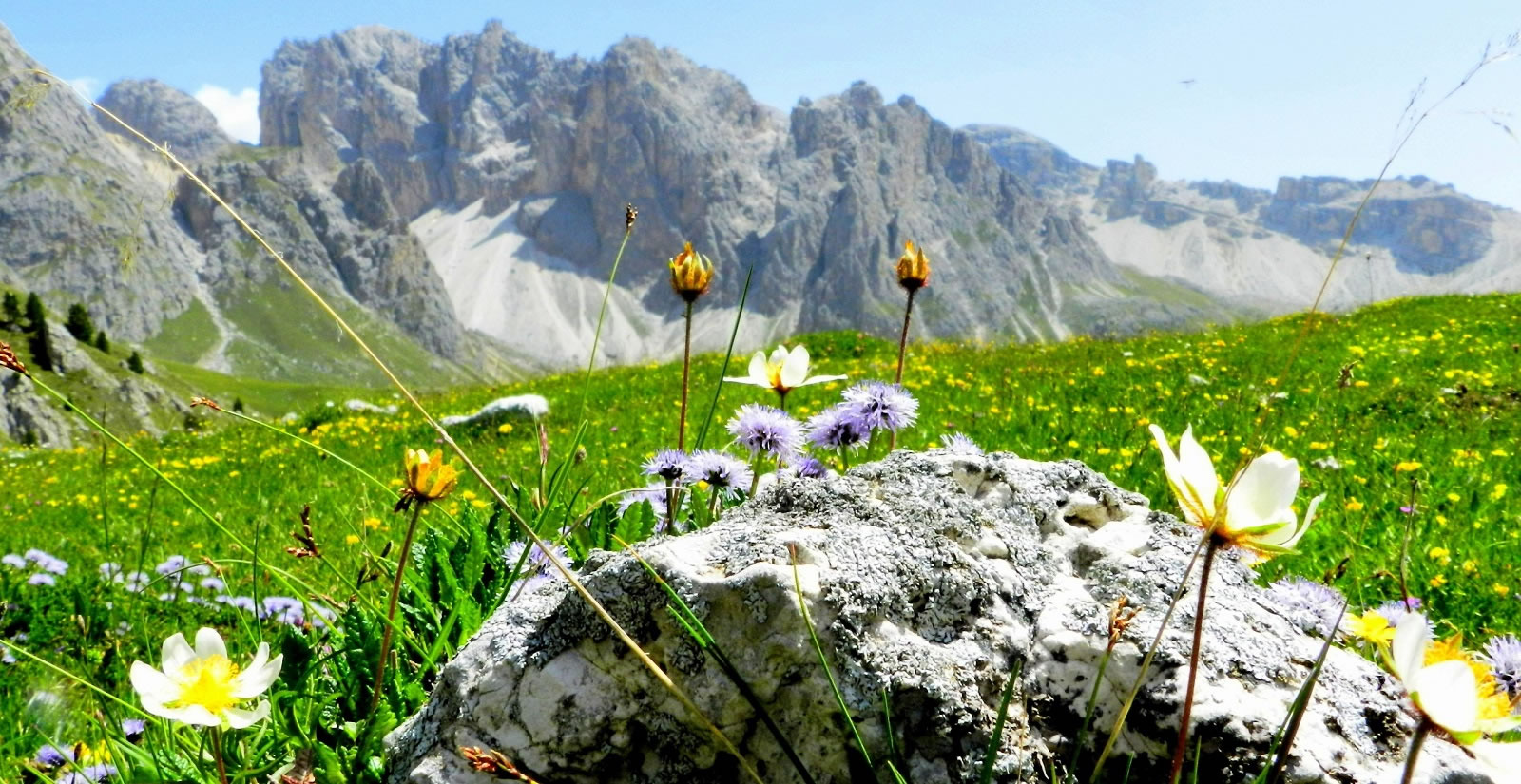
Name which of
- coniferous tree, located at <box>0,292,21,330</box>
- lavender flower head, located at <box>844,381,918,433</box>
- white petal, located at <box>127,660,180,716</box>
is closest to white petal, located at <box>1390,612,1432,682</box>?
lavender flower head, located at <box>844,381,918,433</box>

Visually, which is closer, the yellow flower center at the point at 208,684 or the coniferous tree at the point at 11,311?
the yellow flower center at the point at 208,684

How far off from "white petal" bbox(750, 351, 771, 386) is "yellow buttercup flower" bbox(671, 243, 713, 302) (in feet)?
1.05

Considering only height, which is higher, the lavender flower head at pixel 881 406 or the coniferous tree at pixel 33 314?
the lavender flower head at pixel 881 406

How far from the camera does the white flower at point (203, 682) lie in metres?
1.71

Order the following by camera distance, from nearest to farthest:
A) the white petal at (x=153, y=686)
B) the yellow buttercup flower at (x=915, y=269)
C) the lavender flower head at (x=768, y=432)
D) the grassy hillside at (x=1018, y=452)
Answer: the white petal at (x=153, y=686) < the lavender flower head at (x=768, y=432) < the yellow buttercup flower at (x=915, y=269) < the grassy hillside at (x=1018, y=452)

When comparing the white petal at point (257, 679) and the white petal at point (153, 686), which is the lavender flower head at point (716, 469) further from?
the white petal at point (153, 686)

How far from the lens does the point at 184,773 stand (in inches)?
84.8

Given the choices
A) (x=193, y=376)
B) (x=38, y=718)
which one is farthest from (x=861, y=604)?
(x=193, y=376)

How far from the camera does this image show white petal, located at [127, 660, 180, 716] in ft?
5.53

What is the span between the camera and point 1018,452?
6711 millimetres

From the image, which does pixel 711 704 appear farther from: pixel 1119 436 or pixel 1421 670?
pixel 1119 436

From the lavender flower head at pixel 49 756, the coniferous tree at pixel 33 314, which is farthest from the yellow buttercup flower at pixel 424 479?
the coniferous tree at pixel 33 314

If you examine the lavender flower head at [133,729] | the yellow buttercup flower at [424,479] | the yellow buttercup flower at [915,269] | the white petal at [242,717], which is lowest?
the lavender flower head at [133,729]

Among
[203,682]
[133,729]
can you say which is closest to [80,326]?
[133,729]
